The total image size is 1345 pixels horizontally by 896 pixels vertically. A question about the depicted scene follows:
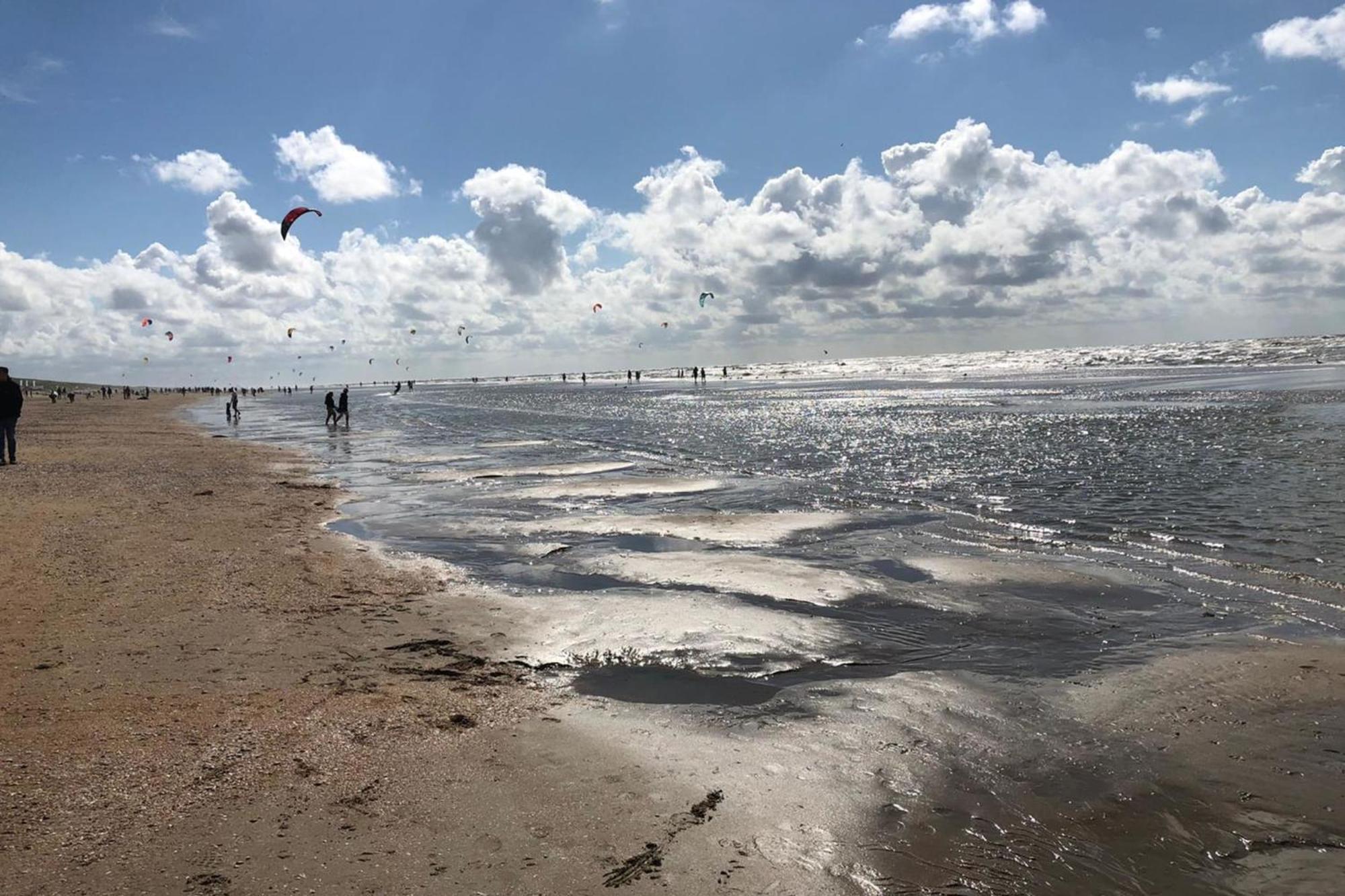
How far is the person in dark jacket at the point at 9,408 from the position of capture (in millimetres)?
20469

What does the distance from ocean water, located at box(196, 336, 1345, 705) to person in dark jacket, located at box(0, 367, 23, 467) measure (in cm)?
811

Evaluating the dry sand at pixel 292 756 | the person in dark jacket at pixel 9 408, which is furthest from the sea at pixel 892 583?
the person in dark jacket at pixel 9 408

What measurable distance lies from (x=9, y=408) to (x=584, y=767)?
23.8m

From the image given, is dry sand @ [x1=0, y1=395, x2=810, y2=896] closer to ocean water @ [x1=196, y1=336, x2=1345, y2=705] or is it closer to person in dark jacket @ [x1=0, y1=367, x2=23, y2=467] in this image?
ocean water @ [x1=196, y1=336, x2=1345, y2=705]

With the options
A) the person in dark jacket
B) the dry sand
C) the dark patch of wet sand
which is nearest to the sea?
the dark patch of wet sand

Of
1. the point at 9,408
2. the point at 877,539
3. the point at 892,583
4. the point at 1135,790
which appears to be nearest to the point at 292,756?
the point at 1135,790

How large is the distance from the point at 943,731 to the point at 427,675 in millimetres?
4293

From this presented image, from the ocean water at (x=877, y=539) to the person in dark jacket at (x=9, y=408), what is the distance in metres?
8.11

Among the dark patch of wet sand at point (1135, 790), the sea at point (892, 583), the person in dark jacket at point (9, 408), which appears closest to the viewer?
the dark patch of wet sand at point (1135, 790)

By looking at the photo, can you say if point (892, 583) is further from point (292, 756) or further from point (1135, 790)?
point (292, 756)

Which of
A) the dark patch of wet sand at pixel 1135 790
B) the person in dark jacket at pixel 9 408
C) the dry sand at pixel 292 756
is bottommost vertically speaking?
the dark patch of wet sand at pixel 1135 790

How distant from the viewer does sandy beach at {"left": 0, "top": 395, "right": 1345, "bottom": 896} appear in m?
4.04

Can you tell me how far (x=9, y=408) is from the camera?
21234 mm

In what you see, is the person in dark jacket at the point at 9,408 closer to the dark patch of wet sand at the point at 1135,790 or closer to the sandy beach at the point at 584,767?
the sandy beach at the point at 584,767
